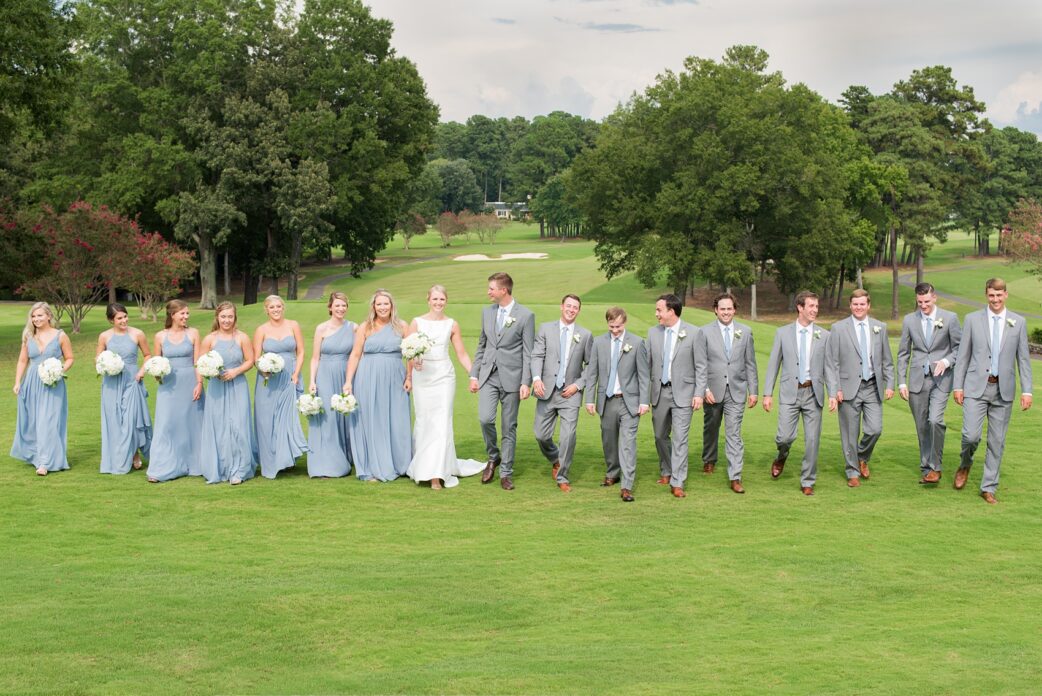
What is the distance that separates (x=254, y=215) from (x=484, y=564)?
48519 millimetres

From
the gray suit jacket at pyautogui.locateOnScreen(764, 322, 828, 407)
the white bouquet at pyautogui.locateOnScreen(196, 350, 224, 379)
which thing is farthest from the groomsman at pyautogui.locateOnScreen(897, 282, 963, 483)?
the white bouquet at pyautogui.locateOnScreen(196, 350, 224, 379)

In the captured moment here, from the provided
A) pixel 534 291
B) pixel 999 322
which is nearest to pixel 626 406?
pixel 999 322

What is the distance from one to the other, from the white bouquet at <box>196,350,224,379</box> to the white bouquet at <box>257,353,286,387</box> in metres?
0.44

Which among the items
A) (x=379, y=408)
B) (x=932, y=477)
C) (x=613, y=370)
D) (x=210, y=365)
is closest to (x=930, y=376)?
(x=932, y=477)

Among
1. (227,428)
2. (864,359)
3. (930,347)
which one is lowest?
(227,428)

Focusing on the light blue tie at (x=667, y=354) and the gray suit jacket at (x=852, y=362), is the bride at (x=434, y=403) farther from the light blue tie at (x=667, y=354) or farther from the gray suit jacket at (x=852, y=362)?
the gray suit jacket at (x=852, y=362)

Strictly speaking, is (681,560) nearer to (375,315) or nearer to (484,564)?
(484,564)

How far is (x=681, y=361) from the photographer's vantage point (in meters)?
11.6

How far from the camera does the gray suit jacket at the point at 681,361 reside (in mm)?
11617

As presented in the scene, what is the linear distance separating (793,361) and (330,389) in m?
5.35

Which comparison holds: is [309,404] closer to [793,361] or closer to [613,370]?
[613,370]

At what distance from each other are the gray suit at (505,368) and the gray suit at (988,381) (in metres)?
4.78

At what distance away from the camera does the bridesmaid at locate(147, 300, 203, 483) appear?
40.2 ft

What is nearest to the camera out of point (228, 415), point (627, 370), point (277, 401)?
point (627, 370)
